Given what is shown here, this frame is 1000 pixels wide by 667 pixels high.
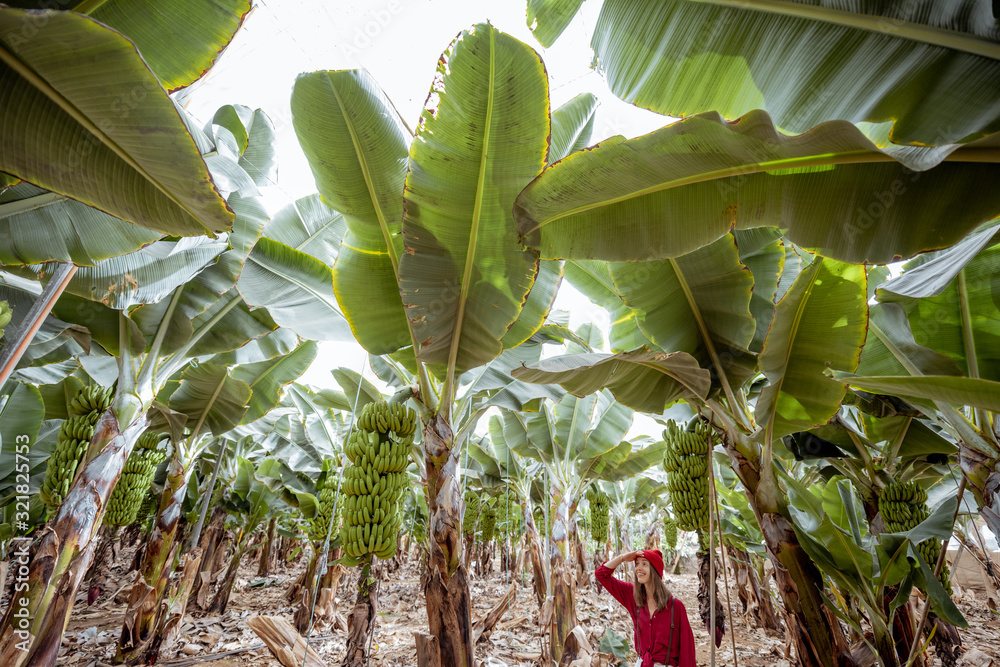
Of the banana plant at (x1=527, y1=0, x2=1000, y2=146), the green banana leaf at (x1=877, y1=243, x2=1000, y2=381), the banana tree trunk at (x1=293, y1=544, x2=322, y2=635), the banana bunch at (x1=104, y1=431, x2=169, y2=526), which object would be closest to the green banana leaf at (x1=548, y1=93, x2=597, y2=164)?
the banana plant at (x1=527, y1=0, x2=1000, y2=146)

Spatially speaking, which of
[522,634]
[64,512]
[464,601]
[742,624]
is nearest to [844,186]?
[464,601]

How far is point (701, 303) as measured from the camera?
2301 millimetres

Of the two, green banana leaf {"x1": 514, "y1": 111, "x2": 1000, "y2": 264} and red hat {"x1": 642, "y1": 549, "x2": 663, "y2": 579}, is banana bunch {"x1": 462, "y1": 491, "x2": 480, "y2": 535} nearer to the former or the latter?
red hat {"x1": 642, "y1": 549, "x2": 663, "y2": 579}

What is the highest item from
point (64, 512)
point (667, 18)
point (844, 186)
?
point (667, 18)

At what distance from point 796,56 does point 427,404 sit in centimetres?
221

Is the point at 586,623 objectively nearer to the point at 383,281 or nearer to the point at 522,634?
the point at 522,634

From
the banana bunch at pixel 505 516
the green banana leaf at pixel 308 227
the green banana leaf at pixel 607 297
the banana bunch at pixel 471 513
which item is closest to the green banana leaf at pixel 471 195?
the green banana leaf at pixel 607 297

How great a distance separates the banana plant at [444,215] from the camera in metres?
1.69

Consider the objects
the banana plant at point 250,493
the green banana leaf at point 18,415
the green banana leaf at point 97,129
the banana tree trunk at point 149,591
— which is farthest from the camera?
the banana plant at point 250,493

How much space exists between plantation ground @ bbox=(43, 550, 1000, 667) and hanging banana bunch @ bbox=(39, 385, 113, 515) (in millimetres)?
2127

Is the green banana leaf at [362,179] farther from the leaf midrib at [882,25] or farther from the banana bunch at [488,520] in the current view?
the banana bunch at [488,520]

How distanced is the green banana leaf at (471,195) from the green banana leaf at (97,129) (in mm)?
892

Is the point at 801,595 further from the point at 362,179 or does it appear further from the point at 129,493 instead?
the point at 129,493

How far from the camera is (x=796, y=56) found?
4.71 ft
